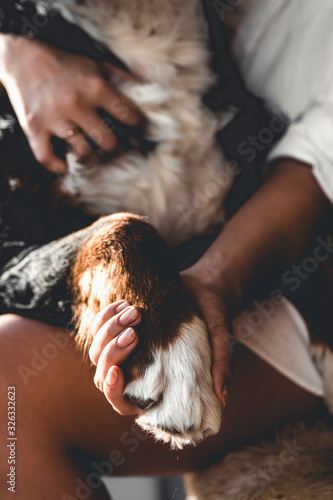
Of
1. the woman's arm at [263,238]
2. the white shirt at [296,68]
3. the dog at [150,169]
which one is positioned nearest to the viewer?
the dog at [150,169]

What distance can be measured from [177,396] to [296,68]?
2.48 ft

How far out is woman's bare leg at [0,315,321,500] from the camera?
2.35 feet

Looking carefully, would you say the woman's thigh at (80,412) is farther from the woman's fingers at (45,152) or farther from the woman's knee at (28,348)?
the woman's fingers at (45,152)

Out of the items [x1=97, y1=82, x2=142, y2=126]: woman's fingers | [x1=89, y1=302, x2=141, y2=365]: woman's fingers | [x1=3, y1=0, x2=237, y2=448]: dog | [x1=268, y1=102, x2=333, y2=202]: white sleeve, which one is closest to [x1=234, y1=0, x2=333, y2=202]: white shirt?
[x1=268, y1=102, x2=333, y2=202]: white sleeve

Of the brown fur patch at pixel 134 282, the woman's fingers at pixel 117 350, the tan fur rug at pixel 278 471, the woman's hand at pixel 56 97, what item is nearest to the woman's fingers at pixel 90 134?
the woman's hand at pixel 56 97

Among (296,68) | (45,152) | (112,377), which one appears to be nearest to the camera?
(112,377)

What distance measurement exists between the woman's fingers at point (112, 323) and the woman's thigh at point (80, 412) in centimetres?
16

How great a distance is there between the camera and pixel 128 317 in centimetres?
59

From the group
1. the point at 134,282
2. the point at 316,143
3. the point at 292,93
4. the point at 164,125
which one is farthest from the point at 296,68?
the point at 134,282

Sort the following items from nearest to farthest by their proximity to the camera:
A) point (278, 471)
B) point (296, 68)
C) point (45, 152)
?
1. point (278, 471)
2. point (45, 152)
3. point (296, 68)

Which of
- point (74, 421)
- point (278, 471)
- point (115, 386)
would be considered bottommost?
point (74, 421)

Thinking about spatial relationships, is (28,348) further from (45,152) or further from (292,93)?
(292,93)

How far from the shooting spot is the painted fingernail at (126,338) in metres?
0.57

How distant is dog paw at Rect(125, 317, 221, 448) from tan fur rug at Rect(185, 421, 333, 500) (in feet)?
0.72
